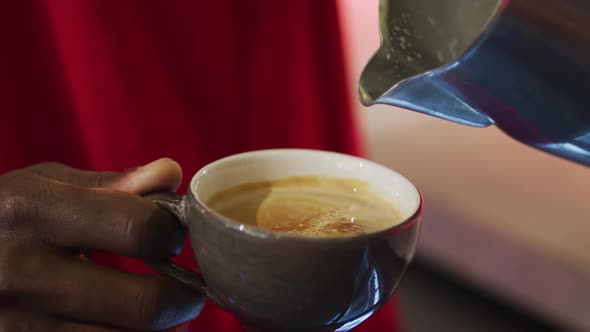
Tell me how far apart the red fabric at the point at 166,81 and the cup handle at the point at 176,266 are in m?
0.25

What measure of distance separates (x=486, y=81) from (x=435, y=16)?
0.13 meters

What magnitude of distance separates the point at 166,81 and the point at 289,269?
1.34 feet

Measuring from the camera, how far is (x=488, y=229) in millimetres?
1551

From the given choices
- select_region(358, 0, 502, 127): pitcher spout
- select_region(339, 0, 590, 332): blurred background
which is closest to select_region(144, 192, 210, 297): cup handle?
select_region(358, 0, 502, 127): pitcher spout

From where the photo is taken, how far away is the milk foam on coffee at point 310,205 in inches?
21.7

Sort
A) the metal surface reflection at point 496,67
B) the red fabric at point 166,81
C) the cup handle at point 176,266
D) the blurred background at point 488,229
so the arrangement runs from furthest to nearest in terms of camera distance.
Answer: the blurred background at point 488,229
the red fabric at point 166,81
the cup handle at point 176,266
the metal surface reflection at point 496,67

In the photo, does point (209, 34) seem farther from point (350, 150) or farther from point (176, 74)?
point (350, 150)

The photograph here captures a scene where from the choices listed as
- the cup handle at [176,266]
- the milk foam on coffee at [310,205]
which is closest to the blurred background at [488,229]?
the milk foam on coffee at [310,205]

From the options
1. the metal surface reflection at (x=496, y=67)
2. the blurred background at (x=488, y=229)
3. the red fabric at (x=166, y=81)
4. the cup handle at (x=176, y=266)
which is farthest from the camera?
the blurred background at (x=488, y=229)

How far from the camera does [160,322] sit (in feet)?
1.58

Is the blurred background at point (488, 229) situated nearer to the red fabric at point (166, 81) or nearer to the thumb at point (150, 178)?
the red fabric at point (166, 81)

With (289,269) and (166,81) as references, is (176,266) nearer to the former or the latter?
(289,269)

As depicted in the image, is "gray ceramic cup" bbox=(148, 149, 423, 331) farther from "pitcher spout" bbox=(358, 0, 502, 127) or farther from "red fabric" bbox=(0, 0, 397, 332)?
"red fabric" bbox=(0, 0, 397, 332)

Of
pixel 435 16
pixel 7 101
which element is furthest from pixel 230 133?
pixel 435 16
